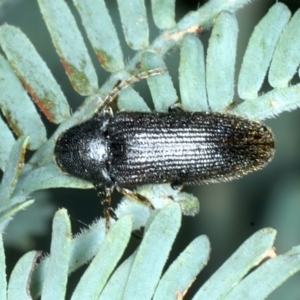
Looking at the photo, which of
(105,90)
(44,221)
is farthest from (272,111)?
(44,221)

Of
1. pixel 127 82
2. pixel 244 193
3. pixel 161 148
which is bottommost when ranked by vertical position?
pixel 244 193

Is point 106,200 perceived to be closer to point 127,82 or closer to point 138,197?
point 138,197

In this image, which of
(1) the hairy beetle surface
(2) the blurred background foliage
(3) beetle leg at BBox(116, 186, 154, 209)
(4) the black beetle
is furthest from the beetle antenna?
(2) the blurred background foliage

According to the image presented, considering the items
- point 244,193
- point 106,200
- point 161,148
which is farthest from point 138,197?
point 244,193

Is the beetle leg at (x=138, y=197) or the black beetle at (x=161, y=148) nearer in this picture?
the beetle leg at (x=138, y=197)

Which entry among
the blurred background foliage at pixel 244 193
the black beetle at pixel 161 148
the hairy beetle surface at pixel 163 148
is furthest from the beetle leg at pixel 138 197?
the blurred background foliage at pixel 244 193

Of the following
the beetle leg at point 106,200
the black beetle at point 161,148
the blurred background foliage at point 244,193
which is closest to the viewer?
the beetle leg at point 106,200

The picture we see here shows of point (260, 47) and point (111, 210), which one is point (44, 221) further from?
point (260, 47)

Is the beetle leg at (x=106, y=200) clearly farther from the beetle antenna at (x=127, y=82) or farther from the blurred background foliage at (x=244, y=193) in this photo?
the beetle antenna at (x=127, y=82)
